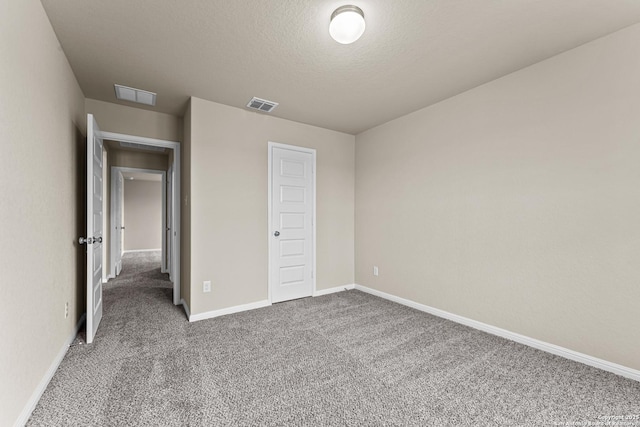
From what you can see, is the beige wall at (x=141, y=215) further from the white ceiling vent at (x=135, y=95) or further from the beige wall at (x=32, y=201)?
the beige wall at (x=32, y=201)

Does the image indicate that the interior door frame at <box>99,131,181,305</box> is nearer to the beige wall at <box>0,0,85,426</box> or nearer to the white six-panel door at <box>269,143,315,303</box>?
the beige wall at <box>0,0,85,426</box>

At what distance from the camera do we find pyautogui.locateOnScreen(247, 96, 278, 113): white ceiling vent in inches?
127

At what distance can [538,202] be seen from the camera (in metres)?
2.48

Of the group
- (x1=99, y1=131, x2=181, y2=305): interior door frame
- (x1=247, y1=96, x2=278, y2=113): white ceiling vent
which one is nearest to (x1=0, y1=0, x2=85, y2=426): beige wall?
(x1=99, y1=131, x2=181, y2=305): interior door frame

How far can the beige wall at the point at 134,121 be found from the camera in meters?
3.23

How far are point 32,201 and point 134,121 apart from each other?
2.03 meters

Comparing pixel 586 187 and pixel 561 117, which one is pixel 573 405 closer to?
pixel 586 187

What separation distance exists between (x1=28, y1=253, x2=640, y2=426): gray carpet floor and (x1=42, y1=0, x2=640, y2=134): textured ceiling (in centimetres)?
246

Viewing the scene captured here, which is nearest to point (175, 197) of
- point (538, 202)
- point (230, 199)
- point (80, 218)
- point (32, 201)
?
point (230, 199)

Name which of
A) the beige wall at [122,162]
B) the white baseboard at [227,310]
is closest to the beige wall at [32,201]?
the white baseboard at [227,310]

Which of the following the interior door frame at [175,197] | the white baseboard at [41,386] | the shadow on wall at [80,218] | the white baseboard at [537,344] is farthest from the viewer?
the interior door frame at [175,197]

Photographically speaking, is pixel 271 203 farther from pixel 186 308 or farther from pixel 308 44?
pixel 308 44

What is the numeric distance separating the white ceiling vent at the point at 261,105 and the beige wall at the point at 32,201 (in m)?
1.62

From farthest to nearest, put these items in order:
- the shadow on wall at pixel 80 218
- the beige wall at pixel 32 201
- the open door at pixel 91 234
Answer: the shadow on wall at pixel 80 218, the open door at pixel 91 234, the beige wall at pixel 32 201
